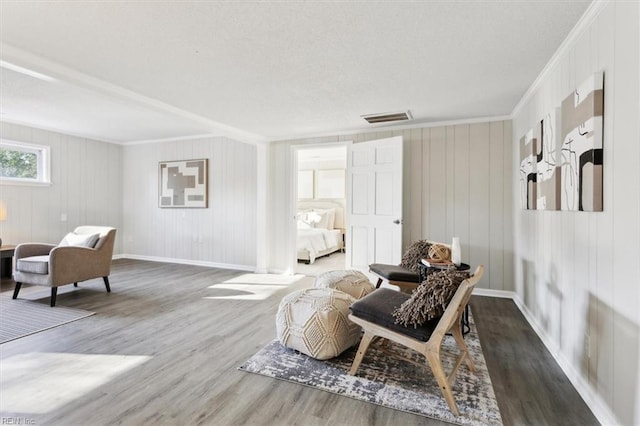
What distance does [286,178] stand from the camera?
17.7 ft

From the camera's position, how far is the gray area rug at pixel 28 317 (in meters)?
2.86

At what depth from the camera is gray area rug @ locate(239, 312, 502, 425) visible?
5.96ft

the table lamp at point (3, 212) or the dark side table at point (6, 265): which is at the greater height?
the table lamp at point (3, 212)

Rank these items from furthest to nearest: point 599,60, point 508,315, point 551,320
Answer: point 508,315, point 551,320, point 599,60

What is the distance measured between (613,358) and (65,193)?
756 centimetres

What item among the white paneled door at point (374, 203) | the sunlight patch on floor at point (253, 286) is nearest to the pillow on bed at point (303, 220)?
the sunlight patch on floor at point (253, 286)

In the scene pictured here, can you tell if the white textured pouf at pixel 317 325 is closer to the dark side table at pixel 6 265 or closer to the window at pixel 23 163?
the dark side table at pixel 6 265

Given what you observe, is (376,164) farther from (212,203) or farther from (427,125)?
(212,203)

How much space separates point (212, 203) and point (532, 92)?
202 inches

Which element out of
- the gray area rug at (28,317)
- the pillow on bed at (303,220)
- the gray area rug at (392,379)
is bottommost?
the gray area rug at (392,379)

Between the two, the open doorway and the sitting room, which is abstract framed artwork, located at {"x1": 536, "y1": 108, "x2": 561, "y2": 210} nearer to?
the sitting room

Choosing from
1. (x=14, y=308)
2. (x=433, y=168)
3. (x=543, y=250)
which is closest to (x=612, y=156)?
(x=543, y=250)

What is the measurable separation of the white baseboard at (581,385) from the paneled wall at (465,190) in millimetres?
1341

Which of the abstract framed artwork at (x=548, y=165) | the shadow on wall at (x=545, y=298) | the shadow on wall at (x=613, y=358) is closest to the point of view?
the shadow on wall at (x=613, y=358)
